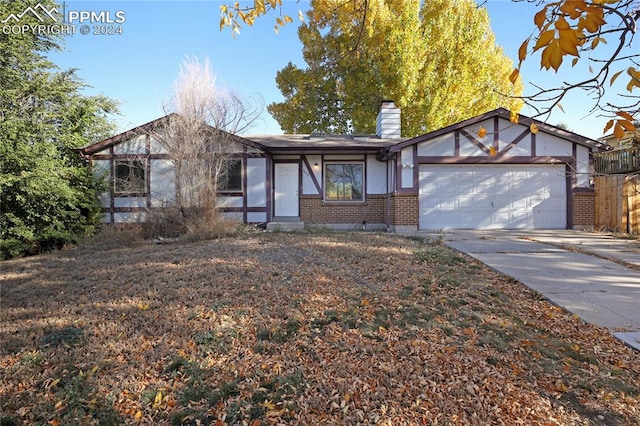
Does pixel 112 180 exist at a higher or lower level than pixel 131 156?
lower

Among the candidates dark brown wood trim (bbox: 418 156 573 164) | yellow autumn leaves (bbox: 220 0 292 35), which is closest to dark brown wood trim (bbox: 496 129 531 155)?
dark brown wood trim (bbox: 418 156 573 164)

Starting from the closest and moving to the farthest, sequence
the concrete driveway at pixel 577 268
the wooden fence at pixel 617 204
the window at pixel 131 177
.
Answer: the concrete driveway at pixel 577 268
the wooden fence at pixel 617 204
the window at pixel 131 177

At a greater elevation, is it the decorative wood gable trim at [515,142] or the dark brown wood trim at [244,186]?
the decorative wood gable trim at [515,142]

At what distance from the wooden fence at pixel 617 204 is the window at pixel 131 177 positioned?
1377cm

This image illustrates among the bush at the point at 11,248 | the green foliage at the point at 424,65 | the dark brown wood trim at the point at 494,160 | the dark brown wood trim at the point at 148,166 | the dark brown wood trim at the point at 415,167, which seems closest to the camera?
the bush at the point at 11,248

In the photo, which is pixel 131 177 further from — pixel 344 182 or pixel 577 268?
pixel 577 268

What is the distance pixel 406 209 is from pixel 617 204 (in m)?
6.11

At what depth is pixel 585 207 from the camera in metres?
11.1

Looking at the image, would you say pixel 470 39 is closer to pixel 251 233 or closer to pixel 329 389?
pixel 251 233

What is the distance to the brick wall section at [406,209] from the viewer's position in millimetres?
11211

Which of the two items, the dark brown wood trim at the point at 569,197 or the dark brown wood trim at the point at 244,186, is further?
the dark brown wood trim at the point at 244,186

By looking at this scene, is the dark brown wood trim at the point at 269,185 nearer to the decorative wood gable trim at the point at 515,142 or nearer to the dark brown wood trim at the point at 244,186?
the dark brown wood trim at the point at 244,186

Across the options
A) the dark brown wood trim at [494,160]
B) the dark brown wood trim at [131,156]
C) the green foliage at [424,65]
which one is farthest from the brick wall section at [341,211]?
the green foliage at [424,65]

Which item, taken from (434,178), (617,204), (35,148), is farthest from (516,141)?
(35,148)
